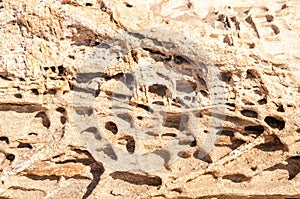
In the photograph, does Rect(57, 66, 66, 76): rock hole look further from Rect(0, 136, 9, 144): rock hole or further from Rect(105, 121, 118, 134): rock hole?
Rect(0, 136, 9, 144): rock hole

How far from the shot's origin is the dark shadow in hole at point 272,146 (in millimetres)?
3788

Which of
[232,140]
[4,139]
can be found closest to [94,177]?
[4,139]

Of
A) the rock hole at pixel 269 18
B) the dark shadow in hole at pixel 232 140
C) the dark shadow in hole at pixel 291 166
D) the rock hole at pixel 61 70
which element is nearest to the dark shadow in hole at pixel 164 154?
the dark shadow in hole at pixel 232 140

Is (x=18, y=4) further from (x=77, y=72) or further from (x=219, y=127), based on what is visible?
(x=219, y=127)

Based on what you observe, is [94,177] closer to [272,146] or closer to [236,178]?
[236,178]

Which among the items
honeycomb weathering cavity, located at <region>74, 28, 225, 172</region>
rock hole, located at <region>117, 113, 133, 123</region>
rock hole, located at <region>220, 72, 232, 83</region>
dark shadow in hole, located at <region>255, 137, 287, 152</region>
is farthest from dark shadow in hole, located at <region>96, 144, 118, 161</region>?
dark shadow in hole, located at <region>255, 137, 287, 152</region>

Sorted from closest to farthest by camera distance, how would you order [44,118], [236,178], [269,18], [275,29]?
1. [236,178]
2. [44,118]
3. [275,29]
4. [269,18]

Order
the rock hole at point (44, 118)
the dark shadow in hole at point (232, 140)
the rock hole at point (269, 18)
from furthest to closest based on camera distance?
the rock hole at point (269, 18) → the rock hole at point (44, 118) → the dark shadow in hole at point (232, 140)

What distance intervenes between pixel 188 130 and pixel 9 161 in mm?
1694

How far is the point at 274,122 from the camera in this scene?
386 cm

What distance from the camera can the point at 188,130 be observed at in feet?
13.0

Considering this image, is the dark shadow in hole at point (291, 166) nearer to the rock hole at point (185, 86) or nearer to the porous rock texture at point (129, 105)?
the porous rock texture at point (129, 105)

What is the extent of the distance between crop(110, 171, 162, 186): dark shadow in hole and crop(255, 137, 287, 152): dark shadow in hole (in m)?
1.00

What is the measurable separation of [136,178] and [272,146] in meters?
1.27
